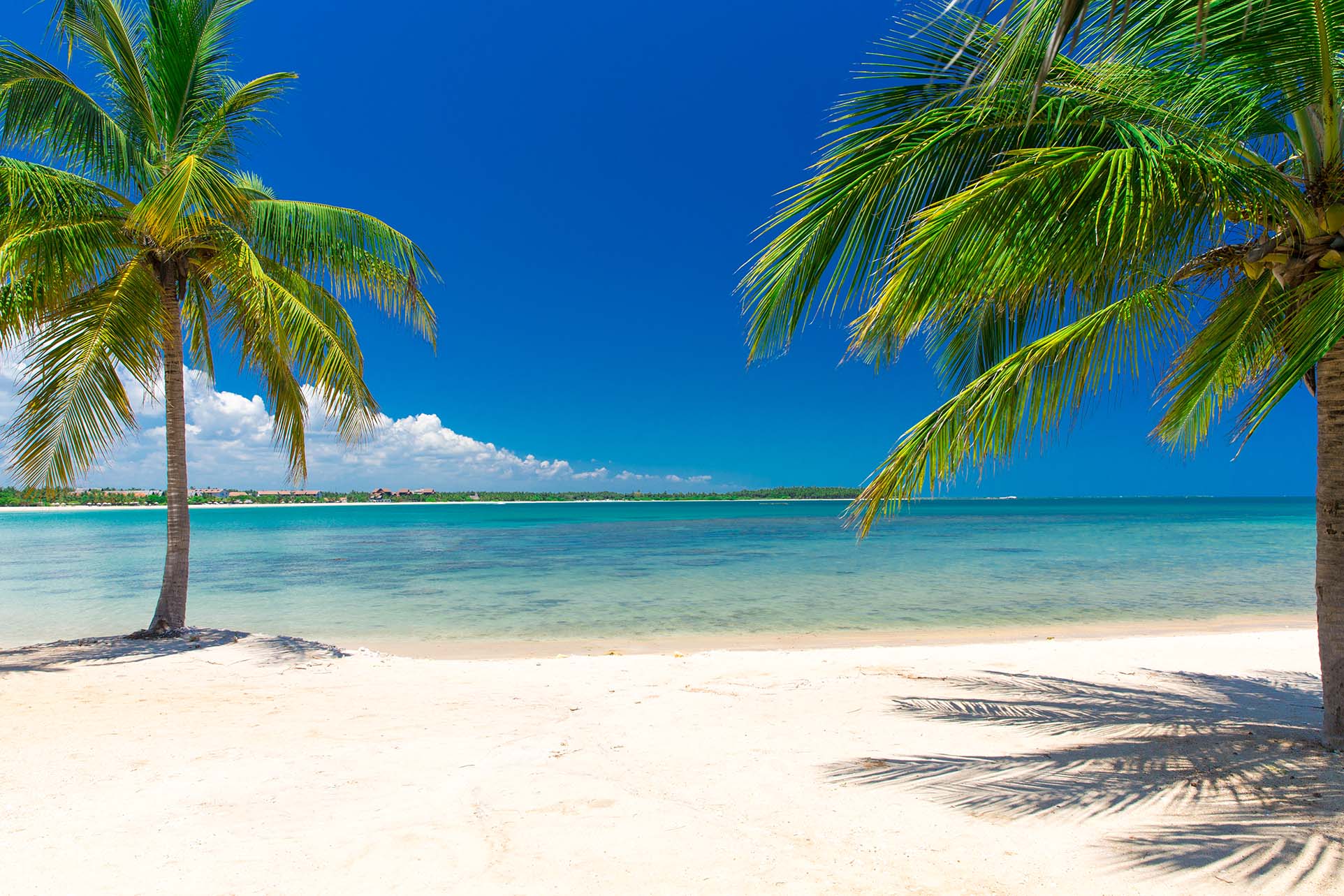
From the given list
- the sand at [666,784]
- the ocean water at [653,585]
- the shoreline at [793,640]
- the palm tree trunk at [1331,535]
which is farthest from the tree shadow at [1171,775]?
the ocean water at [653,585]

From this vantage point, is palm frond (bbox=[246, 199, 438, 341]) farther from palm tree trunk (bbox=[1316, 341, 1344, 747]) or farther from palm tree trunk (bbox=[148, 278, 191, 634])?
palm tree trunk (bbox=[1316, 341, 1344, 747])

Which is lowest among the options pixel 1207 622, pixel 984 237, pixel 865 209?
pixel 1207 622

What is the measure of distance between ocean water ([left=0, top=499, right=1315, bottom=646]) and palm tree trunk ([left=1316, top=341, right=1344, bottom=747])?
743cm

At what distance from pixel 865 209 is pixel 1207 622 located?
38.4ft

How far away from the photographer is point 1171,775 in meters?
3.43

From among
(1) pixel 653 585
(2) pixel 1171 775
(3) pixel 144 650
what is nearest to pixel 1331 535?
(2) pixel 1171 775

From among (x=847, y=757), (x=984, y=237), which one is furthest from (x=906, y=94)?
(x=847, y=757)

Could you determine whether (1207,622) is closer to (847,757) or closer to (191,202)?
(847,757)

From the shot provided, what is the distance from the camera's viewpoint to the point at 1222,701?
5.29 m

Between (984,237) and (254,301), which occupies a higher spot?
(254,301)

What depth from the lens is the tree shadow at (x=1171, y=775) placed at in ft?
8.65

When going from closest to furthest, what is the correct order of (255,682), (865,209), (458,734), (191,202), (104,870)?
(104,870) < (865,209) < (458,734) < (255,682) < (191,202)

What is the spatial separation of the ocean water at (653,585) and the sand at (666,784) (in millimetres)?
5311

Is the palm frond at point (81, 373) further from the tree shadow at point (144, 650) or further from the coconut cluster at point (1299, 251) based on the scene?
the coconut cluster at point (1299, 251)
